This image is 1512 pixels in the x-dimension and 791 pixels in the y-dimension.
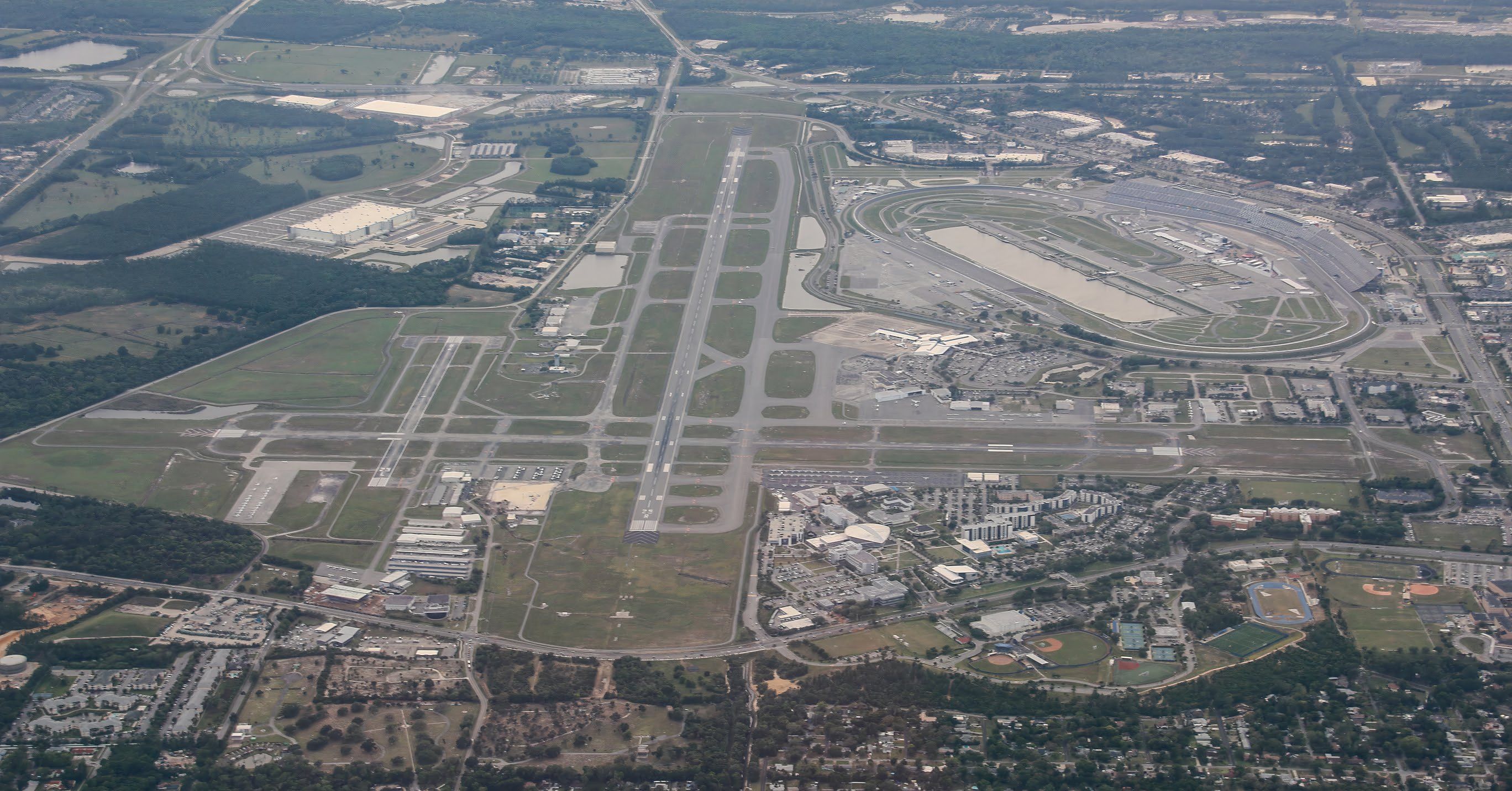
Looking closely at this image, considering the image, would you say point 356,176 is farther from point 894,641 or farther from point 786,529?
point 894,641

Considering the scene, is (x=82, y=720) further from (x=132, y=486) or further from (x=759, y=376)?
(x=759, y=376)

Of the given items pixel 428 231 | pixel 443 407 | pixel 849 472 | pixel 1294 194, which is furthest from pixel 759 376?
pixel 1294 194

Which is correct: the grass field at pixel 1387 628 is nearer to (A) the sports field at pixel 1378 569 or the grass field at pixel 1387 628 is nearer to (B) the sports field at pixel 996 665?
(A) the sports field at pixel 1378 569

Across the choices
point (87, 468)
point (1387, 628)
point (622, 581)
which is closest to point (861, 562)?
point (622, 581)

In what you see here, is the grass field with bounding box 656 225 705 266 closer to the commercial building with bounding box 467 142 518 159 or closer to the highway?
the commercial building with bounding box 467 142 518 159

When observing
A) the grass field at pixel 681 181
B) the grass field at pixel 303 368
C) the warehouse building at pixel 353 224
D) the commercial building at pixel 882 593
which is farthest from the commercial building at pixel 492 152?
the commercial building at pixel 882 593

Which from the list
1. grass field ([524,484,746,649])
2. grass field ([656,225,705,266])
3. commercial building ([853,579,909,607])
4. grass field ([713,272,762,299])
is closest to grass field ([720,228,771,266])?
grass field ([713,272,762,299])
